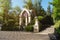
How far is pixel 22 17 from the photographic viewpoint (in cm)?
3884

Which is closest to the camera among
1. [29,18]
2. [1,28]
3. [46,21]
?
[1,28]

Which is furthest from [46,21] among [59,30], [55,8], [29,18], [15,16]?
[55,8]

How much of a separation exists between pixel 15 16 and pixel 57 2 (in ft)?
87.4

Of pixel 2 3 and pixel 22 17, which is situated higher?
pixel 2 3

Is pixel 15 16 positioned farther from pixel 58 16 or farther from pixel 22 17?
pixel 58 16

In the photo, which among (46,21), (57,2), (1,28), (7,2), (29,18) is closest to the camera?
(57,2)

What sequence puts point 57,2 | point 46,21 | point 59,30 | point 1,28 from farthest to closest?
point 46,21 → point 1,28 → point 59,30 → point 57,2

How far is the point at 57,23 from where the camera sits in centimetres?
1667

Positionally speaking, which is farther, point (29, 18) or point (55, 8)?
point (29, 18)

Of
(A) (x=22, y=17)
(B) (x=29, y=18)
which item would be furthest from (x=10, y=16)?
(B) (x=29, y=18)

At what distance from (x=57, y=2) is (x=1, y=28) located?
54.3 ft

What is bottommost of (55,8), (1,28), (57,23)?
(1,28)

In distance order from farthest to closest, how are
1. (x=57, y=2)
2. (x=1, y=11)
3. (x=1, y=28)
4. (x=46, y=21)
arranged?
1. (x=1, y=11)
2. (x=46, y=21)
3. (x=1, y=28)
4. (x=57, y=2)

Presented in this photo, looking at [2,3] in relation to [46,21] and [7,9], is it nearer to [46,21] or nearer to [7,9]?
[7,9]
